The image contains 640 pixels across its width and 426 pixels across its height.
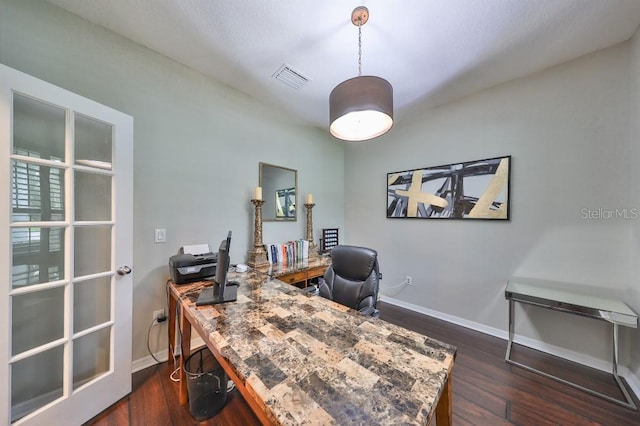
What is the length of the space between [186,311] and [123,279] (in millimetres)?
620

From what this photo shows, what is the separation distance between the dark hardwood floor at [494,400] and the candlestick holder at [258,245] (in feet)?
3.70

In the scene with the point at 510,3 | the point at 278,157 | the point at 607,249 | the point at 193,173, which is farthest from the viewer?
the point at 278,157

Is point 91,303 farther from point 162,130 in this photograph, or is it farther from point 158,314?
point 162,130

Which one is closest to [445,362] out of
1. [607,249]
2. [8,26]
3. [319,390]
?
[319,390]

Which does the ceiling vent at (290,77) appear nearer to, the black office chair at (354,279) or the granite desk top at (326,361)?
the black office chair at (354,279)

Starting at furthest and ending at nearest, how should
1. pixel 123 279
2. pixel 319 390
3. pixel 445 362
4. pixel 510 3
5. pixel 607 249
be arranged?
pixel 607 249 → pixel 123 279 → pixel 510 3 → pixel 445 362 → pixel 319 390

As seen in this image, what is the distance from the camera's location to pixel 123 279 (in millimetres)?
1535

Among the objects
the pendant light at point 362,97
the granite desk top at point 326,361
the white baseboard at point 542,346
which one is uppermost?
the pendant light at point 362,97

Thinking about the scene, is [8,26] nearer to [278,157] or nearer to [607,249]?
[278,157]

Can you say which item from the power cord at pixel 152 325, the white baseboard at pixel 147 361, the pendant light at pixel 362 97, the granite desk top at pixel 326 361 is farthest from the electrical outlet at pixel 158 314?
the pendant light at pixel 362 97

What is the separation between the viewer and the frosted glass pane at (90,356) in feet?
4.58

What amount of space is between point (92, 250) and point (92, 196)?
368 millimetres

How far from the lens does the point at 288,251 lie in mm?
2736

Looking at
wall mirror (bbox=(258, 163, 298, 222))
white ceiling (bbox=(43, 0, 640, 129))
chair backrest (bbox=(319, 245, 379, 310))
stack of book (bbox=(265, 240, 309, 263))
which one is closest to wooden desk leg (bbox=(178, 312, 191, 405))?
chair backrest (bbox=(319, 245, 379, 310))
